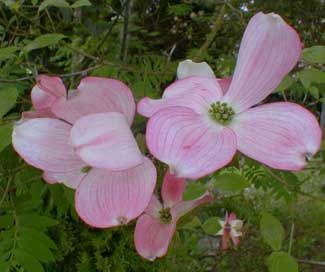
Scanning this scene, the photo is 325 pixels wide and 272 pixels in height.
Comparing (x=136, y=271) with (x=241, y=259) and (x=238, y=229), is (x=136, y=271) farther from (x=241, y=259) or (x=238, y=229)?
(x=241, y=259)

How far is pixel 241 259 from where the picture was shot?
288 cm

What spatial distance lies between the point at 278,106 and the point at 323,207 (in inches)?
140

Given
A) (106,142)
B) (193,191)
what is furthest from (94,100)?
(193,191)

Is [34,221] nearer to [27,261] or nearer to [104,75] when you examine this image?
[27,261]

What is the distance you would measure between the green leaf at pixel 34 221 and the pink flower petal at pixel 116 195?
374 millimetres

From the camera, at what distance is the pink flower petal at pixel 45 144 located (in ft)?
1.23

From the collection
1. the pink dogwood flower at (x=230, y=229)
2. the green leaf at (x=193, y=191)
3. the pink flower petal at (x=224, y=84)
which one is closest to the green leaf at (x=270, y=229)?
the green leaf at (x=193, y=191)

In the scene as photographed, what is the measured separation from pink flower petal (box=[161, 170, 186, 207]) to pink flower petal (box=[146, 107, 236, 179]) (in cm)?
9

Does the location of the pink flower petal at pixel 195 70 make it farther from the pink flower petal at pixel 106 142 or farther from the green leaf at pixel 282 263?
the green leaf at pixel 282 263

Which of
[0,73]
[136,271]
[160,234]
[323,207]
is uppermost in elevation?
[160,234]

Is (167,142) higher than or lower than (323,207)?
higher

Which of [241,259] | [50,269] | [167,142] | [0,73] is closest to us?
[167,142]

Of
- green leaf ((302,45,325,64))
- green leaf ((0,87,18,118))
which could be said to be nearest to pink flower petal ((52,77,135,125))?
green leaf ((0,87,18,118))

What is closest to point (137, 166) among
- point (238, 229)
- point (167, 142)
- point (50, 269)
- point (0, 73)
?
point (167, 142)
